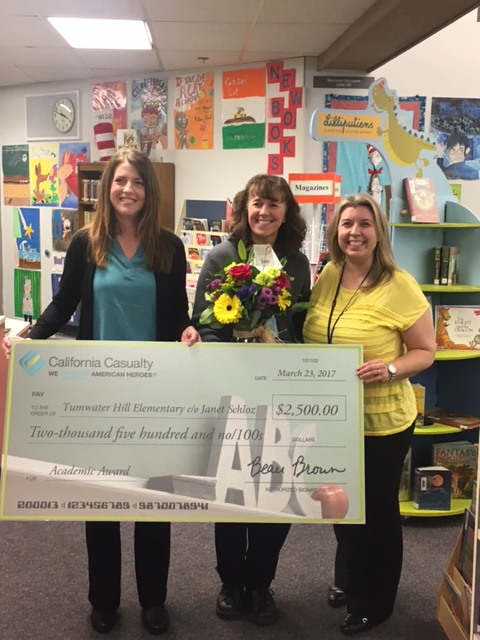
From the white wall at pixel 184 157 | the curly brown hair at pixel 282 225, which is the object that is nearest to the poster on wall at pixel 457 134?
the white wall at pixel 184 157

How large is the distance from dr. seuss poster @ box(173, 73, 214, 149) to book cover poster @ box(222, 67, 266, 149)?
146 mm

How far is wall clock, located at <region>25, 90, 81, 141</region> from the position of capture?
19.0 ft

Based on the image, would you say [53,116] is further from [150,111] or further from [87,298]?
[87,298]

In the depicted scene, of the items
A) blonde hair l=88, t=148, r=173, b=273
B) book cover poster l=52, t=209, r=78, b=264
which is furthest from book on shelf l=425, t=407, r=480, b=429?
book cover poster l=52, t=209, r=78, b=264

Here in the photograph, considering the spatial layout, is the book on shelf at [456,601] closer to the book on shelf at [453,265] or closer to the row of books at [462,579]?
the row of books at [462,579]

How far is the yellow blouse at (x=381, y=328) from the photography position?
1922 mm

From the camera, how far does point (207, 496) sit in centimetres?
182

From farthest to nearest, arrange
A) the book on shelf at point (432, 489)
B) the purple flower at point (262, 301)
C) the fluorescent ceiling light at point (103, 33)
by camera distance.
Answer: the fluorescent ceiling light at point (103, 33) < the book on shelf at point (432, 489) < the purple flower at point (262, 301)

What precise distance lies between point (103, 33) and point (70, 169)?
1.96 metres

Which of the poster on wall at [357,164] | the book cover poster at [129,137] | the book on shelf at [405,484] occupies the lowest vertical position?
the book on shelf at [405,484]

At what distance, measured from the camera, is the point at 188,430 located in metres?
1.85

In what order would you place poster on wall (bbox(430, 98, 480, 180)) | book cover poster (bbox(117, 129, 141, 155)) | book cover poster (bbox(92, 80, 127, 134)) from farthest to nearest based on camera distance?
1. book cover poster (bbox(92, 80, 127, 134))
2. book cover poster (bbox(117, 129, 141, 155))
3. poster on wall (bbox(430, 98, 480, 180))

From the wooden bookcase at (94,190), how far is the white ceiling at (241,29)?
2.76 feet

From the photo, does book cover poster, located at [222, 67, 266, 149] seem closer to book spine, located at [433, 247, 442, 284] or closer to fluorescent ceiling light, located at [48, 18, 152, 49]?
fluorescent ceiling light, located at [48, 18, 152, 49]
